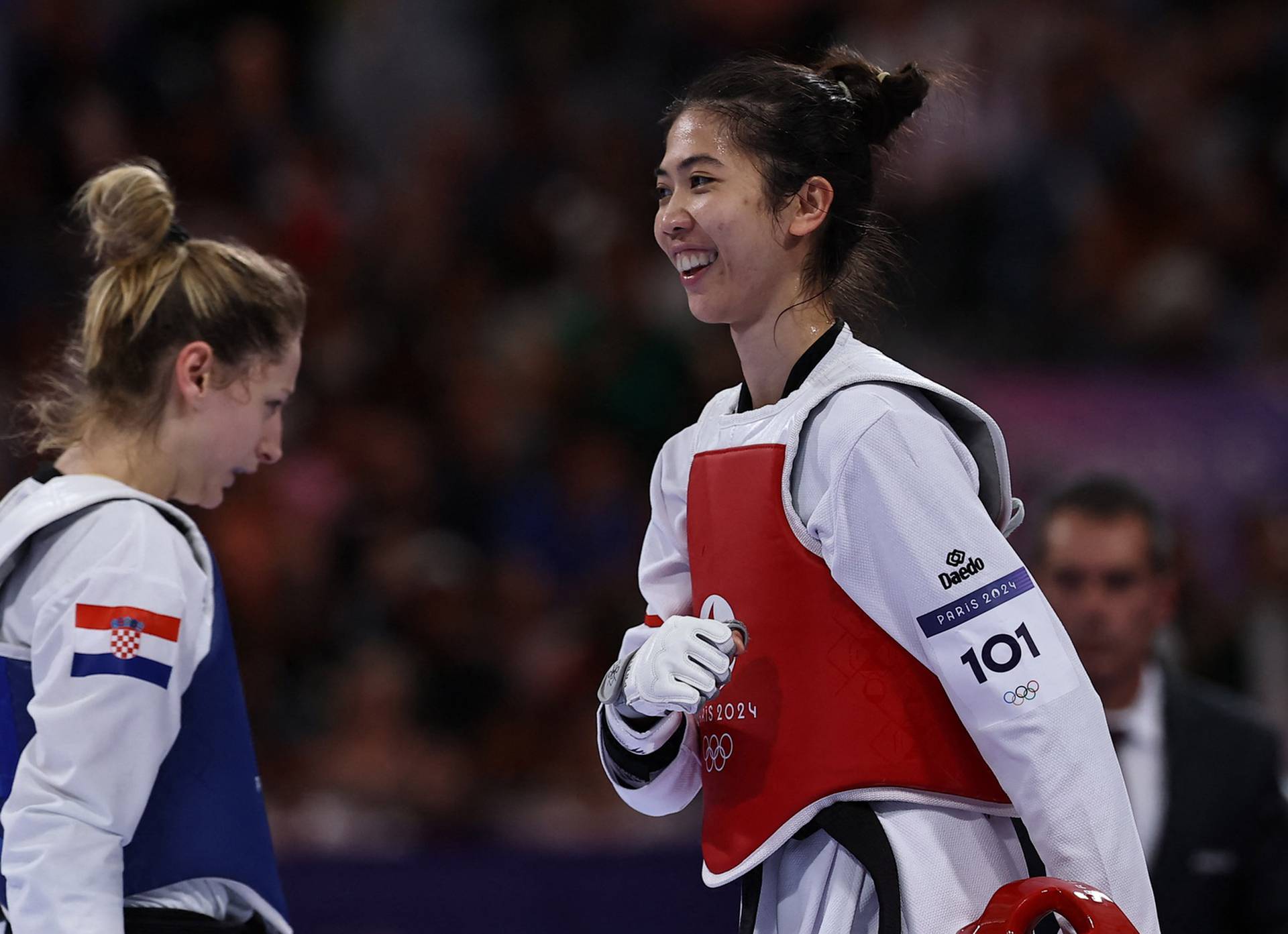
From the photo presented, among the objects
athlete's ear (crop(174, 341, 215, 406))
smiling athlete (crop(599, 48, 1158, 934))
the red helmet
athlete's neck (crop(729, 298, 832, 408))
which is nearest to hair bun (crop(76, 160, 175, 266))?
athlete's ear (crop(174, 341, 215, 406))

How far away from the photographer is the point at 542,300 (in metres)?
7.95

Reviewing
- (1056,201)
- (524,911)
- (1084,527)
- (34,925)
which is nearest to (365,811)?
(524,911)

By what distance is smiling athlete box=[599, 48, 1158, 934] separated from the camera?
229 cm

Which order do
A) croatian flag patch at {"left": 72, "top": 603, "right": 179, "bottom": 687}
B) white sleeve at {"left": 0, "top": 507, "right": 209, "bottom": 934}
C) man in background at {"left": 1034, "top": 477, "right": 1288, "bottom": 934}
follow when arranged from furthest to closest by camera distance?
1. man in background at {"left": 1034, "top": 477, "right": 1288, "bottom": 934}
2. croatian flag patch at {"left": 72, "top": 603, "right": 179, "bottom": 687}
3. white sleeve at {"left": 0, "top": 507, "right": 209, "bottom": 934}

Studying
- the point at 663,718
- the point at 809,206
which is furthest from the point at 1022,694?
the point at 809,206

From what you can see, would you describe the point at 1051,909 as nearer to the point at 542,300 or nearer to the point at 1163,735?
the point at 1163,735

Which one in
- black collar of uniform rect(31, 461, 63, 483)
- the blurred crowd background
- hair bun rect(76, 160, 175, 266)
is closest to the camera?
black collar of uniform rect(31, 461, 63, 483)

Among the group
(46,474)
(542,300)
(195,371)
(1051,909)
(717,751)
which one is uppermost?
(542,300)

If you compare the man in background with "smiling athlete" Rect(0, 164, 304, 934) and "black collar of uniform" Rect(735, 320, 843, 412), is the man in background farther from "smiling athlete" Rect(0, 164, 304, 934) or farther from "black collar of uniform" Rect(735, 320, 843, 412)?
"smiling athlete" Rect(0, 164, 304, 934)

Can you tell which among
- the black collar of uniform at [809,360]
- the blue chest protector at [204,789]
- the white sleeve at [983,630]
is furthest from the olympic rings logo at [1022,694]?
the blue chest protector at [204,789]

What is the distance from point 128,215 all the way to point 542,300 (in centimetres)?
500

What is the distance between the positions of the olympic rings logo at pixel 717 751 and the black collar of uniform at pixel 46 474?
1280 millimetres

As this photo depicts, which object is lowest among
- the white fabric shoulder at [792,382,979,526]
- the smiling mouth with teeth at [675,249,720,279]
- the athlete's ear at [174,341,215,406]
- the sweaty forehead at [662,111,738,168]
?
the white fabric shoulder at [792,382,979,526]

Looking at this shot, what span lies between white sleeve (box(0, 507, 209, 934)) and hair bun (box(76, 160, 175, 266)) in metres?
0.60
